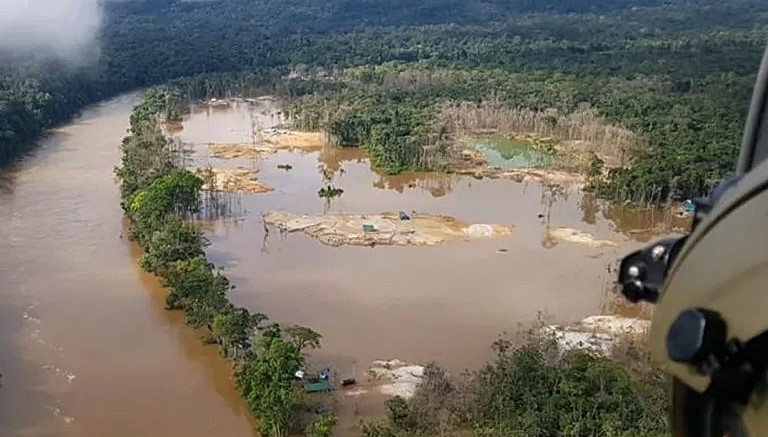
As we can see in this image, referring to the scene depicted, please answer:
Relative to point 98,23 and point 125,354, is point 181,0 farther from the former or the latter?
point 125,354

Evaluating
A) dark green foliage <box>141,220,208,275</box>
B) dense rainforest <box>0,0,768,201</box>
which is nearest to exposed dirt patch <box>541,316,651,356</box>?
dense rainforest <box>0,0,768,201</box>

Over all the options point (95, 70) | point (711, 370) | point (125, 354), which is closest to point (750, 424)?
point (711, 370)

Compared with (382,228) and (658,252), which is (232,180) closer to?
(382,228)

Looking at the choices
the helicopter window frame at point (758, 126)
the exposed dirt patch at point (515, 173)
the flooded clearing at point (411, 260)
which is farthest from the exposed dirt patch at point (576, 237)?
the helicopter window frame at point (758, 126)

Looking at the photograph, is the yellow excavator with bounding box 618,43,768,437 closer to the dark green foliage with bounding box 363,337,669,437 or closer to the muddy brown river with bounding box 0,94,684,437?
the dark green foliage with bounding box 363,337,669,437

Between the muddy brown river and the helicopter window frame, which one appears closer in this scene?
the helicopter window frame

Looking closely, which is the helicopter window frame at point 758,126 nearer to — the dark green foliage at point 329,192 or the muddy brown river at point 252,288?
the muddy brown river at point 252,288
